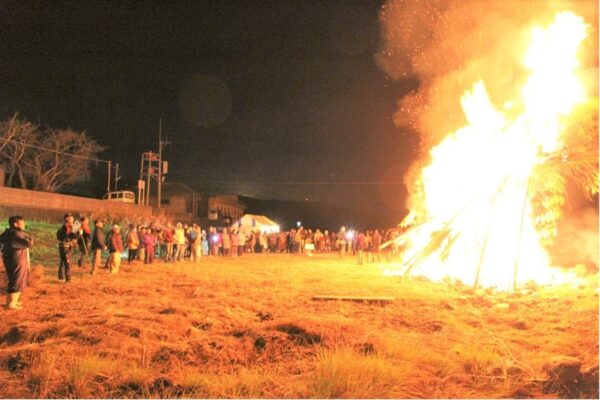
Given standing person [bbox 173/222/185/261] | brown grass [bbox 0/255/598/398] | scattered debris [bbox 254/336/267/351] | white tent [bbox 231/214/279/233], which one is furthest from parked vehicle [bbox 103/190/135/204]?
scattered debris [bbox 254/336/267/351]

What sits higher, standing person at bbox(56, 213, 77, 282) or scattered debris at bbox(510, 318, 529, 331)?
standing person at bbox(56, 213, 77, 282)

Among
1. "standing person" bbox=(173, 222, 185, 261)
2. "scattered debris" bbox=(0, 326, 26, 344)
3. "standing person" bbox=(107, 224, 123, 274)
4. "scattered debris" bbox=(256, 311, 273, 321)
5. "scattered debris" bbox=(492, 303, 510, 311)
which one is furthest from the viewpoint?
"standing person" bbox=(173, 222, 185, 261)

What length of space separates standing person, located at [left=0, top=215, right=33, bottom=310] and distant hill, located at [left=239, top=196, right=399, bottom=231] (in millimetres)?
58507

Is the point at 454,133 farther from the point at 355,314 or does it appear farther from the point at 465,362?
the point at 465,362

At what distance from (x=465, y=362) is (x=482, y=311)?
3.66m

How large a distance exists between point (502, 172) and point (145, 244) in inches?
513

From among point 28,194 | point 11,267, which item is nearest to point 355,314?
point 11,267

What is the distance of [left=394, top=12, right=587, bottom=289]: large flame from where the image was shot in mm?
10719

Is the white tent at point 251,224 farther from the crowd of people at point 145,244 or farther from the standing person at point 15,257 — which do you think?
the standing person at point 15,257

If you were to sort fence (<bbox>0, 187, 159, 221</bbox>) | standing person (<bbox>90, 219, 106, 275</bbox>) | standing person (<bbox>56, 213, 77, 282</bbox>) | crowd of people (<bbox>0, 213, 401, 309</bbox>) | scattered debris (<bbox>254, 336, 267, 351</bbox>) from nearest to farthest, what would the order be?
scattered debris (<bbox>254, 336, 267, 351</bbox>) → crowd of people (<bbox>0, 213, 401, 309</bbox>) → standing person (<bbox>56, 213, 77, 282</bbox>) → standing person (<bbox>90, 219, 106, 275</bbox>) → fence (<bbox>0, 187, 159, 221</bbox>)

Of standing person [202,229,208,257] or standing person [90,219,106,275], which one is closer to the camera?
standing person [90,219,106,275]

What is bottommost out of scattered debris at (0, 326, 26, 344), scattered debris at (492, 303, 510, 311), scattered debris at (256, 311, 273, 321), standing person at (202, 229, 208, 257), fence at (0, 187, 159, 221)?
scattered debris at (0, 326, 26, 344)

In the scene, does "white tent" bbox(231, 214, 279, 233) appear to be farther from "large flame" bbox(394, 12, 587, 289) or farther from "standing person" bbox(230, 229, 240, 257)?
"large flame" bbox(394, 12, 587, 289)

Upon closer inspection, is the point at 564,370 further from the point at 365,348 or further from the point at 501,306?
the point at 501,306
